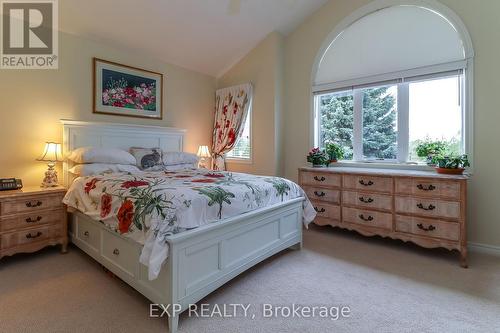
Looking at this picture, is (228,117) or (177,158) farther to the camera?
(228,117)

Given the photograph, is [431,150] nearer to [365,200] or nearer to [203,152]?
[365,200]

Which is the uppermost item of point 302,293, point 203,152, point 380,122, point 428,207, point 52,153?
point 380,122

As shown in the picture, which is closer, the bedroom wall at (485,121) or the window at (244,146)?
the bedroom wall at (485,121)

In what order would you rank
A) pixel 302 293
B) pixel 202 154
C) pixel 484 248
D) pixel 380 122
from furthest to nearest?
1. pixel 202 154
2. pixel 380 122
3. pixel 484 248
4. pixel 302 293

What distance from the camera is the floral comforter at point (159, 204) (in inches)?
64.0

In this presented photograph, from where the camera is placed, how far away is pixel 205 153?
178 inches

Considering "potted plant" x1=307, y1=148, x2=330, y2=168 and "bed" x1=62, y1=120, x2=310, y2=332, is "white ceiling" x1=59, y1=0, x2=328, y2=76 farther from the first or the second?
"potted plant" x1=307, y1=148, x2=330, y2=168

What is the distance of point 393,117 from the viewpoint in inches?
134

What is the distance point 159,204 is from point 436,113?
10.6ft

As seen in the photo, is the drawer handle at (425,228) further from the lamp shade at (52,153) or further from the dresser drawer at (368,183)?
the lamp shade at (52,153)

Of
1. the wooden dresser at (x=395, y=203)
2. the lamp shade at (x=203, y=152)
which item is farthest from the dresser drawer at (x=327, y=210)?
the lamp shade at (x=203, y=152)

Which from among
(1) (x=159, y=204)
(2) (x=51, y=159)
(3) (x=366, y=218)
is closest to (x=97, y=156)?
(2) (x=51, y=159)

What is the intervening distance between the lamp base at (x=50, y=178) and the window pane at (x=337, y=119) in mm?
3476

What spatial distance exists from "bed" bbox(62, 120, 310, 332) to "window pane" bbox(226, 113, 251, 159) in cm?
189
